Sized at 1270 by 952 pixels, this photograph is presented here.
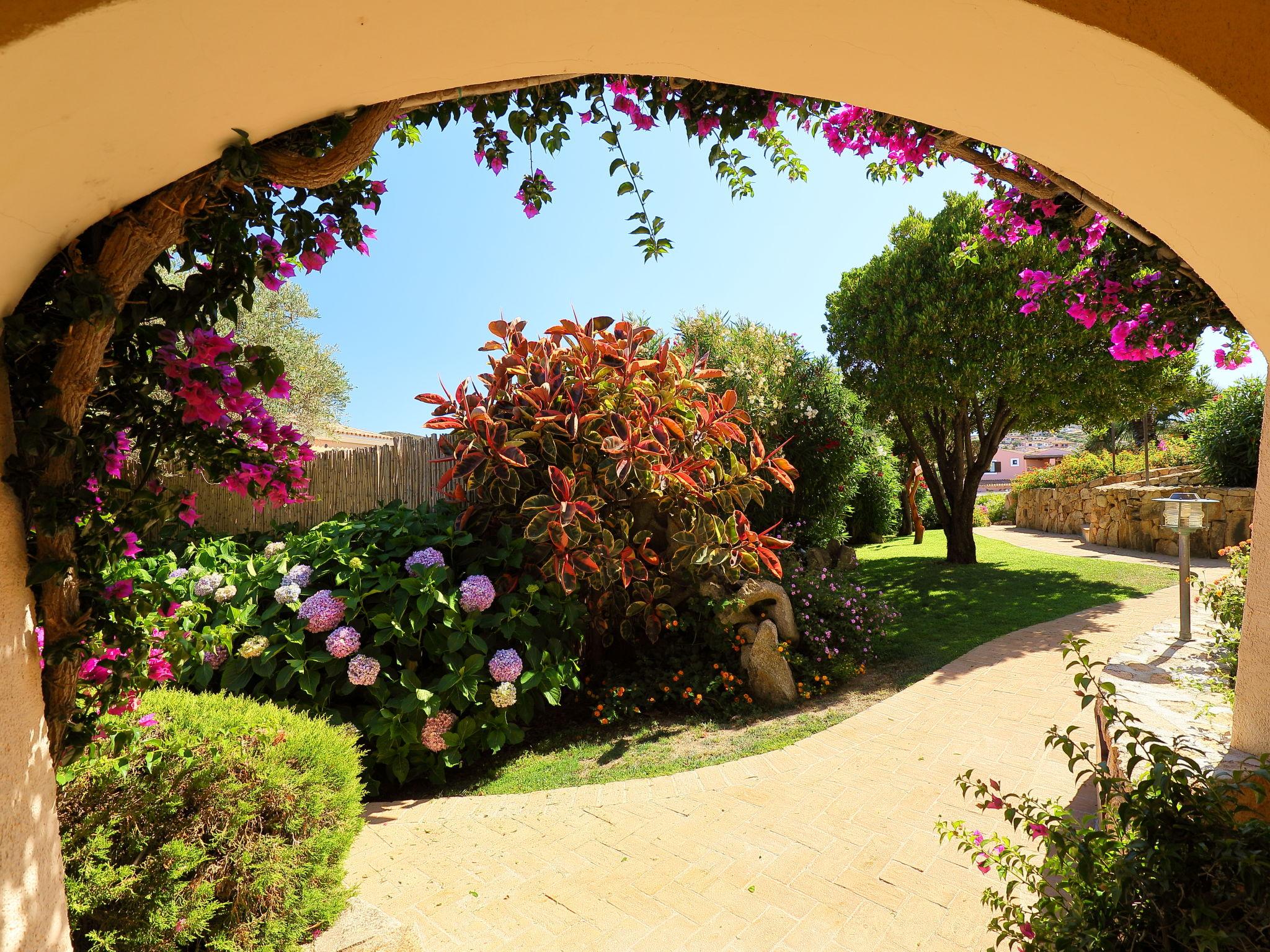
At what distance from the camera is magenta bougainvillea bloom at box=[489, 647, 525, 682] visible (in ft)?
12.2

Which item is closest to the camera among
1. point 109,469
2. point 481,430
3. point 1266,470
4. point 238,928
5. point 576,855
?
point 109,469

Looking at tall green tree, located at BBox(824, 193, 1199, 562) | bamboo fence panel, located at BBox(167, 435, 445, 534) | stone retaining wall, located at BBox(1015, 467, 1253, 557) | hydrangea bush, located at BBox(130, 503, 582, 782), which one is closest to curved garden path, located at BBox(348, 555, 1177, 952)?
hydrangea bush, located at BBox(130, 503, 582, 782)

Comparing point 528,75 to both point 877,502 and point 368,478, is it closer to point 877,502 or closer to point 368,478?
point 368,478

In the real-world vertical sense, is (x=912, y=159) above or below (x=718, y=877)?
above

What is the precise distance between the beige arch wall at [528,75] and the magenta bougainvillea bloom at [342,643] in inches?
83.7

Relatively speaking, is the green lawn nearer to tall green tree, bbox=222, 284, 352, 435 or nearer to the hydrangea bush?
the hydrangea bush

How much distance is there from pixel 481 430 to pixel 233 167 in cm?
308

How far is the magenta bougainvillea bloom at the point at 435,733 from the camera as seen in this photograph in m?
3.55

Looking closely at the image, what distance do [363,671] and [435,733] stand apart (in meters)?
0.55

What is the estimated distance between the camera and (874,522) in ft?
48.6

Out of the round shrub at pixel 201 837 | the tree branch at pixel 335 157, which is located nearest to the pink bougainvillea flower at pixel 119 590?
the round shrub at pixel 201 837

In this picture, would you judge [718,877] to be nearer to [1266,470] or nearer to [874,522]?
[1266,470]

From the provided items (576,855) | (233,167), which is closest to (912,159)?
(233,167)

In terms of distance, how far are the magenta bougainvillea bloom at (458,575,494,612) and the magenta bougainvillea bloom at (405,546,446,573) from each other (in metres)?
0.23
